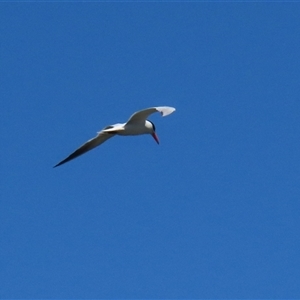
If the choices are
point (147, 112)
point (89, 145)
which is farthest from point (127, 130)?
point (89, 145)

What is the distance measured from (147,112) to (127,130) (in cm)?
118

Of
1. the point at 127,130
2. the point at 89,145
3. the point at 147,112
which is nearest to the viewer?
the point at 147,112

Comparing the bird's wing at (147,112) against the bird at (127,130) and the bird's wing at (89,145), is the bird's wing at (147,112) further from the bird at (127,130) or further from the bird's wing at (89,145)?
the bird's wing at (89,145)

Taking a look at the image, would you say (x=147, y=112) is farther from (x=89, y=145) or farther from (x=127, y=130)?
(x=89, y=145)

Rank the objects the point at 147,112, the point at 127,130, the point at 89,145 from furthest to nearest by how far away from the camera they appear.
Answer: the point at 89,145
the point at 127,130
the point at 147,112

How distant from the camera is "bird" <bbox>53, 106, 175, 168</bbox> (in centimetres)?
2703

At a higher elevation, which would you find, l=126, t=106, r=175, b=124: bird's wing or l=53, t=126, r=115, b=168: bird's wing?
l=53, t=126, r=115, b=168: bird's wing

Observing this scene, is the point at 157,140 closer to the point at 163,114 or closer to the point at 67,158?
the point at 67,158

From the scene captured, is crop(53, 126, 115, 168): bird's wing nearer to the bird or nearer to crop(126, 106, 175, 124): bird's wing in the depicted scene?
the bird

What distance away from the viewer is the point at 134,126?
2773cm

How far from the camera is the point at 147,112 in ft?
87.8

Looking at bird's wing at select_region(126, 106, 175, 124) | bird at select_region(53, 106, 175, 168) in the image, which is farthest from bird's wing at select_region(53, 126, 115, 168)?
bird's wing at select_region(126, 106, 175, 124)

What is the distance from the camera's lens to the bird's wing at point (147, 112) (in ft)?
81.8

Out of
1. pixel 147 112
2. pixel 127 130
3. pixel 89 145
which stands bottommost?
pixel 147 112
